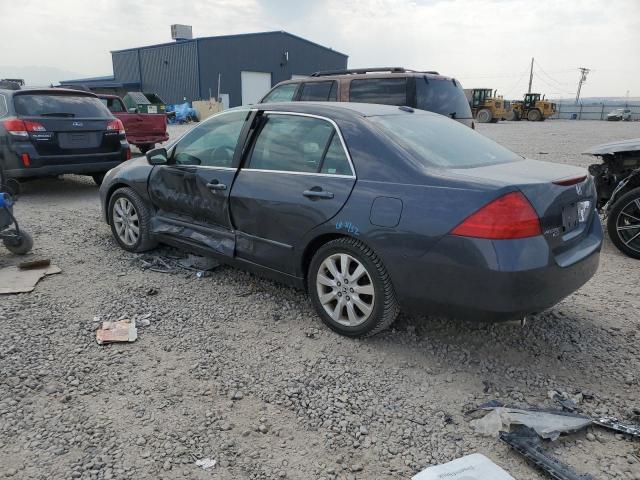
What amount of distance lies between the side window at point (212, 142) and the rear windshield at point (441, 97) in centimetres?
392

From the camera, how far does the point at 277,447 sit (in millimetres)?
2447

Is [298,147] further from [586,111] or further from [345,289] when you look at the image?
[586,111]

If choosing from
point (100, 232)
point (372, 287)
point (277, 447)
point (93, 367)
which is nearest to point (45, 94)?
point (100, 232)

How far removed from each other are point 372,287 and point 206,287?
1.77m

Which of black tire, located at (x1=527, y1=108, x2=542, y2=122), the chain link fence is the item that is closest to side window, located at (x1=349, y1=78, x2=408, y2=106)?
Answer: black tire, located at (x1=527, y1=108, x2=542, y2=122)

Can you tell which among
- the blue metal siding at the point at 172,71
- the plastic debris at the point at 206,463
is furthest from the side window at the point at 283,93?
the blue metal siding at the point at 172,71

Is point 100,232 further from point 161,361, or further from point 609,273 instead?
point 609,273

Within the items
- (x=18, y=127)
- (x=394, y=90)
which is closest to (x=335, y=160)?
(x=394, y=90)

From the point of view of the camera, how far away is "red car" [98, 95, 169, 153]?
38.2 feet

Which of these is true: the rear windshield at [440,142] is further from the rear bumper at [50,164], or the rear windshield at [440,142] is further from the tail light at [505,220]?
the rear bumper at [50,164]

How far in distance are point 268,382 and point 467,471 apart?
4.06 feet

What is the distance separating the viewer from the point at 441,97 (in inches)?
297

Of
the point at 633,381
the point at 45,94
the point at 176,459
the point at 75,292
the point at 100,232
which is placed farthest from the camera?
the point at 45,94

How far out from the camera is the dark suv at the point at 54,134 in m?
7.12
